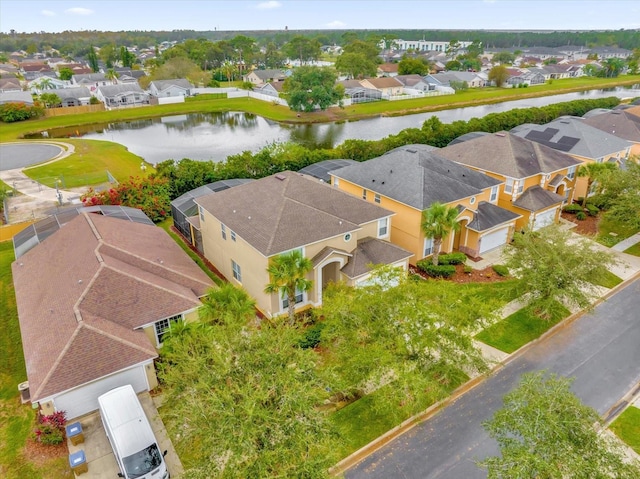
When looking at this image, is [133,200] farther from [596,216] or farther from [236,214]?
[596,216]

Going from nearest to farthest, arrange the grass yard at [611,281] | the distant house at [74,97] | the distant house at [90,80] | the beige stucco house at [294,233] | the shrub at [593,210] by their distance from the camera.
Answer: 1. the beige stucco house at [294,233]
2. the grass yard at [611,281]
3. the shrub at [593,210]
4. the distant house at [74,97]
5. the distant house at [90,80]

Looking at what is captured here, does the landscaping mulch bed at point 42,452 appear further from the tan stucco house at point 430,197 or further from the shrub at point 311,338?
the tan stucco house at point 430,197

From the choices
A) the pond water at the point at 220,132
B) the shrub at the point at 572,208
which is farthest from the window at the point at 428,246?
the pond water at the point at 220,132

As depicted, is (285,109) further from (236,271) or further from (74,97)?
(236,271)

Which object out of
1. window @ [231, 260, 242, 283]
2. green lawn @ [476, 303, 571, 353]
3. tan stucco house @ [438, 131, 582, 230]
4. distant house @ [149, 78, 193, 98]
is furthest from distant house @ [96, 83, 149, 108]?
green lawn @ [476, 303, 571, 353]

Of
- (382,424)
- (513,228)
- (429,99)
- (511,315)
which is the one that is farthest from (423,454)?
(429,99)

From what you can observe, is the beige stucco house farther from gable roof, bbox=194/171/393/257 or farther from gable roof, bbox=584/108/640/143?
gable roof, bbox=584/108/640/143

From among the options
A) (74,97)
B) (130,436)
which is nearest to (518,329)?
(130,436)
